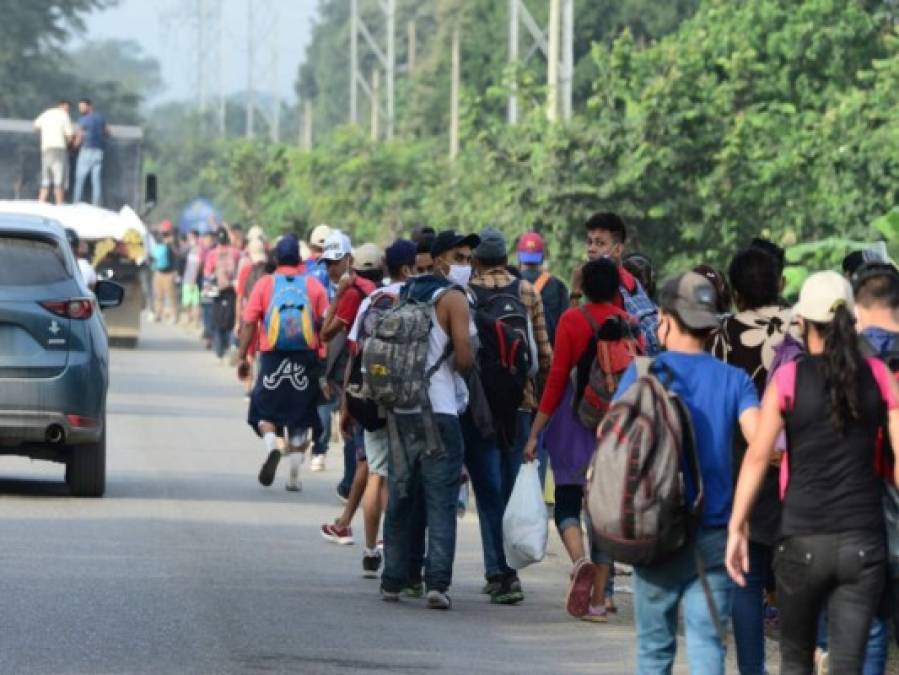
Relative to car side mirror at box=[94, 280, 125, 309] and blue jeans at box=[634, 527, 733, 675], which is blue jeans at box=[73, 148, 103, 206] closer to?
car side mirror at box=[94, 280, 125, 309]

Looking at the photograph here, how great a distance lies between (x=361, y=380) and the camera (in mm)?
12906

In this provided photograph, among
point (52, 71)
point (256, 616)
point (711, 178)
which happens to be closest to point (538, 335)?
point (256, 616)

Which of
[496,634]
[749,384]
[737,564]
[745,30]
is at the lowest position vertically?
[496,634]

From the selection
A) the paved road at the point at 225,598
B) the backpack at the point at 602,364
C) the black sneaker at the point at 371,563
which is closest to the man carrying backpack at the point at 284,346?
the paved road at the point at 225,598

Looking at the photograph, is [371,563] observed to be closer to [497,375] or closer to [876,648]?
[497,375]

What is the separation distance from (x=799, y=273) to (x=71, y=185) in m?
13.4

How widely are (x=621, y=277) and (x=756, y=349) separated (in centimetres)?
222

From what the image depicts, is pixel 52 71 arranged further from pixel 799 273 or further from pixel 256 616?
pixel 256 616

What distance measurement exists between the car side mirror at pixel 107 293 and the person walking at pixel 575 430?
6192mm

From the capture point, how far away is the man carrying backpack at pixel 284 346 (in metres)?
18.2

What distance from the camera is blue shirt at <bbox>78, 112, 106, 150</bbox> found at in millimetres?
37469

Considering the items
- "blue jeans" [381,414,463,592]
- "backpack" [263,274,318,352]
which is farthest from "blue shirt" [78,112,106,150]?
"blue jeans" [381,414,463,592]

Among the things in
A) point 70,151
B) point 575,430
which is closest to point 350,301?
point 575,430

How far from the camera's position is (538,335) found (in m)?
13.5
